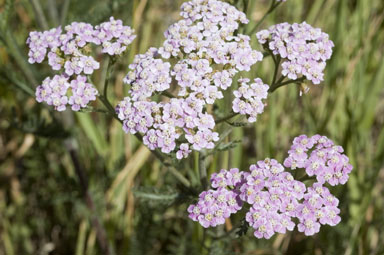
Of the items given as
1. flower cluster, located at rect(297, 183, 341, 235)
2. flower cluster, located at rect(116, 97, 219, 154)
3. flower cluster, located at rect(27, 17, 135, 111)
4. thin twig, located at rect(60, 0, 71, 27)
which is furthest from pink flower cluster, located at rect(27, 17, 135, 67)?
flower cluster, located at rect(297, 183, 341, 235)

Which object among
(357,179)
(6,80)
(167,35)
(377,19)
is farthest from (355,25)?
(6,80)

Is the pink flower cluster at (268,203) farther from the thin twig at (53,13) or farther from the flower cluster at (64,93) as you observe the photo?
the thin twig at (53,13)

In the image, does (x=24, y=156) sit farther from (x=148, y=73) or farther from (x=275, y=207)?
(x=275, y=207)

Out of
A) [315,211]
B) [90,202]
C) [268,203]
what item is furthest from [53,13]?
[315,211]

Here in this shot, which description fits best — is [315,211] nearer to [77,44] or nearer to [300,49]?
[300,49]

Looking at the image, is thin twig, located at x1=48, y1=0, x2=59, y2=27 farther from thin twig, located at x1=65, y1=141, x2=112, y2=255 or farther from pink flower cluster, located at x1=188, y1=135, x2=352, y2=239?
pink flower cluster, located at x1=188, y1=135, x2=352, y2=239
